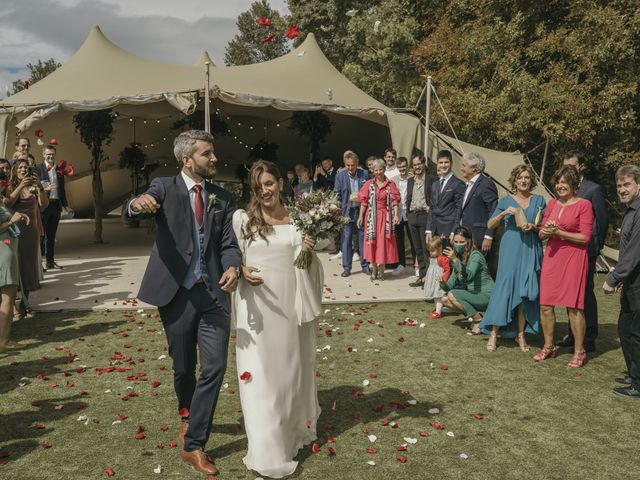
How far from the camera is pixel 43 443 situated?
4.37 m

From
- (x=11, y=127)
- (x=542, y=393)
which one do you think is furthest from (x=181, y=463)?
(x=11, y=127)

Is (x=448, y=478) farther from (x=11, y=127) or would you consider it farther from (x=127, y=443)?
(x=11, y=127)

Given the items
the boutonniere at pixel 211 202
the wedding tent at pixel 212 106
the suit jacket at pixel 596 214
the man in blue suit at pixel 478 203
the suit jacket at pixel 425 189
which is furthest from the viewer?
the wedding tent at pixel 212 106

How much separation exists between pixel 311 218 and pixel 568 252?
3.22 m

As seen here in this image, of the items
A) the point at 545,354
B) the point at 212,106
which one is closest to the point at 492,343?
the point at 545,354

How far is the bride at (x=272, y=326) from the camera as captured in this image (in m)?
3.96

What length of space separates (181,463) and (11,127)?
10.5m

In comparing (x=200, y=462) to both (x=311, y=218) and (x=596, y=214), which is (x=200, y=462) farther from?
(x=596, y=214)

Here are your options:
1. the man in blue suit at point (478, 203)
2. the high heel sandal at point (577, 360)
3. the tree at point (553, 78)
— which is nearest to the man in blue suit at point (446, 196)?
the man in blue suit at point (478, 203)

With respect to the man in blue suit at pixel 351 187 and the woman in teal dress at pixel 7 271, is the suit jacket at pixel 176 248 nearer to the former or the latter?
the woman in teal dress at pixel 7 271

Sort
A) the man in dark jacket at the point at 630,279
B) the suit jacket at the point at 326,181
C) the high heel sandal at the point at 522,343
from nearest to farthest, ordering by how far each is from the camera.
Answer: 1. the man in dark jacket at the point at 630,279
2. the high heel sandal at the point at 522,343
3. the suit jacket at the point at 326,181

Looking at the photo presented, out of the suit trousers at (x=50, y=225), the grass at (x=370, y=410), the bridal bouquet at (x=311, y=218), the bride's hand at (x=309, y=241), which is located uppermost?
the bridal bouquet at (x=311, y=218)

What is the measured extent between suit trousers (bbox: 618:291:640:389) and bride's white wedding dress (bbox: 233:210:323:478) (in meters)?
2.91

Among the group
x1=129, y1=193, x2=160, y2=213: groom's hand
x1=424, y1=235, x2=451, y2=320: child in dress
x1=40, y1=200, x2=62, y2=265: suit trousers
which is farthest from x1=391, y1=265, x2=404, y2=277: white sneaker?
x1=129, y1=193, x2=160, y2=213: groom's hand
